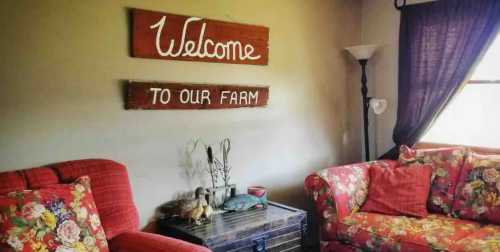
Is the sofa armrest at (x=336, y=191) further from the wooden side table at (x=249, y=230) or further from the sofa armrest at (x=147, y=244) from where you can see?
the sofa armrest at (x=147, y=244)

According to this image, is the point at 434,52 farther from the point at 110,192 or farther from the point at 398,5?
the point at 110,192

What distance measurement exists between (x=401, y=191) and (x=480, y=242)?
66cm

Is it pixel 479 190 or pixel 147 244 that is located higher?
pixel 479 190

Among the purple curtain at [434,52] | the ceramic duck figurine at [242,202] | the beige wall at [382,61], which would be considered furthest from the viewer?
the beige wall at [382,61]

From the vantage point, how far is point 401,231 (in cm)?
263

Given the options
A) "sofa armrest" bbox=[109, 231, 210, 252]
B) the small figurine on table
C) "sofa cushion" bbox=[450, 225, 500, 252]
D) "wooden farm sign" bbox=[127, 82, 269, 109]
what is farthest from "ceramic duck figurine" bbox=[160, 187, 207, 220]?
"sofa cushion" bbox=[450, 225, 500, 252]

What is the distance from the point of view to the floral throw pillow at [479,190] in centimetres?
270

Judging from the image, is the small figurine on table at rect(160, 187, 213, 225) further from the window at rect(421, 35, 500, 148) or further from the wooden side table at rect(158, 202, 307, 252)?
the window at rect(421, 35, 500, 148)

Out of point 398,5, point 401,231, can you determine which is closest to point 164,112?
point 401,231

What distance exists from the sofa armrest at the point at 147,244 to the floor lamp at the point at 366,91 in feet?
6.61

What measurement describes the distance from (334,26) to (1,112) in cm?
251

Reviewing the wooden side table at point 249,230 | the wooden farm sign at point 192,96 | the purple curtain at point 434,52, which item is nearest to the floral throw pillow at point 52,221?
the wooden side table at point 249,230

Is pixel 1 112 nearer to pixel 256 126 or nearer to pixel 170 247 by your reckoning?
pixel 170 247

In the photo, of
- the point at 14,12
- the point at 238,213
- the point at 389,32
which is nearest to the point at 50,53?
the point at 14,12
